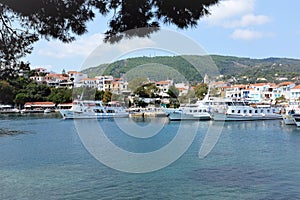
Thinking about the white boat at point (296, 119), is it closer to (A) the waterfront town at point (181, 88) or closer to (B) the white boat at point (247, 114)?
(B) the white boat at point (247, 114)

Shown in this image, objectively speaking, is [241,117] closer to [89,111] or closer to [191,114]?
[191,114]

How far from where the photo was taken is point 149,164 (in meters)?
7.70

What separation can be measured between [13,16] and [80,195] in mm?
3170

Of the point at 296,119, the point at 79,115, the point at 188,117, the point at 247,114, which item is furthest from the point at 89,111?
the point at 296,119

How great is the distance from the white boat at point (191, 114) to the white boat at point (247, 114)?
952mm

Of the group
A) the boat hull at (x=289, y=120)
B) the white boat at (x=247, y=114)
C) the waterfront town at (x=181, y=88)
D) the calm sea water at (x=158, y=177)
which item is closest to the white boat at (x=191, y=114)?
the white boat at (x=247, y=114)

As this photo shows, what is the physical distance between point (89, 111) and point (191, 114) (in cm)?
743

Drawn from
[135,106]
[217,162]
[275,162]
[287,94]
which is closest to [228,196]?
[217,162]

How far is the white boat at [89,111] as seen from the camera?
2470 centimetres

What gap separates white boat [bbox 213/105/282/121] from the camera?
22422 millimetres

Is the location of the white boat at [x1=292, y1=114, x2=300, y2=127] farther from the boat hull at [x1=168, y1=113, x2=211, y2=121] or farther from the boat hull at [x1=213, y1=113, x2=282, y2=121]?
the boat hull at [x1=168, y1=113, x2=211, y2=121]

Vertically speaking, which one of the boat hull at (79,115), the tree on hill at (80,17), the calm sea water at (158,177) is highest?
the tree on hill at (80,17)

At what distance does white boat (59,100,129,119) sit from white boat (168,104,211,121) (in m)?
4.90

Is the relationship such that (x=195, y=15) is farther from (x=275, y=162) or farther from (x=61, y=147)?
(x=61, y=147)
